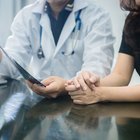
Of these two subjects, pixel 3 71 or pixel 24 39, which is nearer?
pixel 3 71

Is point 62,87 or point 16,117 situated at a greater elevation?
point 16,117

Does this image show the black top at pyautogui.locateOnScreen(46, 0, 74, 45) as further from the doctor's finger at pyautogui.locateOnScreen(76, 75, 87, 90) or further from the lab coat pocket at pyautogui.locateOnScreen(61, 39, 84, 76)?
the doctor's finger at pyautogui.locateOnScreen(76, 75, 87, 90)

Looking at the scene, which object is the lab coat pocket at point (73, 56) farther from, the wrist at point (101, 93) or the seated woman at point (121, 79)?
the wrist at point (101, 93)

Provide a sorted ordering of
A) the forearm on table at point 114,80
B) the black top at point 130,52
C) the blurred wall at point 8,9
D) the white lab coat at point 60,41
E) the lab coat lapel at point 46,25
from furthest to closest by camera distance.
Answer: the blurred wall at point 8,9, the lab coat lapel at point 46,25, the white lab coat at point 60,41, the black top at point 130,52, the forearm on table at point 114,80

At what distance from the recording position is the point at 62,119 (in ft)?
2.46

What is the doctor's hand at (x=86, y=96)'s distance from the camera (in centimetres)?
91

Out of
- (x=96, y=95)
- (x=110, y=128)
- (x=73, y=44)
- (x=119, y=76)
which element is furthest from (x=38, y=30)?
(x=110, y=128)

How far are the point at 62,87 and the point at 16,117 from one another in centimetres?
27

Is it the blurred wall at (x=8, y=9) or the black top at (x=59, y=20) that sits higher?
the black top at (x=59, y=20)

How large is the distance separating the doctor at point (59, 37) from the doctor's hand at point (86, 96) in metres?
0.42

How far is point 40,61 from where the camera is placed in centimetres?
153

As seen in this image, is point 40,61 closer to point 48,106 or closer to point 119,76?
point 119,76

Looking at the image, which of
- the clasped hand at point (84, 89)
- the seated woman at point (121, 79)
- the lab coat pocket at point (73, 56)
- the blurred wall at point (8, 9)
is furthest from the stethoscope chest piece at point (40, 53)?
the blurred wall at point (8, 9)

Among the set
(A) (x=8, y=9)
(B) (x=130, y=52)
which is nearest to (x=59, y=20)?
(B) (x=130, y=52)
